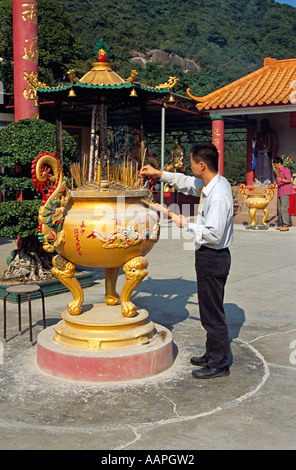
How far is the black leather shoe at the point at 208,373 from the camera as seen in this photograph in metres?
3.84

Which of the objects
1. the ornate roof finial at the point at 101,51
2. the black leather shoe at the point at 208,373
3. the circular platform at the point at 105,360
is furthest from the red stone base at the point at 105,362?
the ornate roof finial at the point at 101,51

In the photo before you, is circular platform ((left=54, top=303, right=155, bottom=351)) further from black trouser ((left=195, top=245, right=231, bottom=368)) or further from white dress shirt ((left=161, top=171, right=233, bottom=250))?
white dress shirt ((left=161, top=171, right=233, bottom=250))

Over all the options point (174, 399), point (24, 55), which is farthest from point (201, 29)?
point (174, 399)

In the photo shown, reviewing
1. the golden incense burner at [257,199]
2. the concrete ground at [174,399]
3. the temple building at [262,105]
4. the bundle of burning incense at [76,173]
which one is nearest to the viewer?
the concrete ground at [174,399]

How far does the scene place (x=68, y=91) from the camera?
479 cm

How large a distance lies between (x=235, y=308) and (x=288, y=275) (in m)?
2.10

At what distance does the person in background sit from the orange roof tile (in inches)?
78.3

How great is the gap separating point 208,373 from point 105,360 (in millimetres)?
759

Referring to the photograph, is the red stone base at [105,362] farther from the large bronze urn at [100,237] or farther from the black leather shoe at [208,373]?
the black leather shoe at [208,373]

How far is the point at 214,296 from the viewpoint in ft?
12.6

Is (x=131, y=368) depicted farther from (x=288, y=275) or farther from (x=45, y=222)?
(x=288, y=275)

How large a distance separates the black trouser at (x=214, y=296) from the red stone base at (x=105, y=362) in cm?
40

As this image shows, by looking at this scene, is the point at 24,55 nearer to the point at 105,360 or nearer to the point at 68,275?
the point at 68,275
